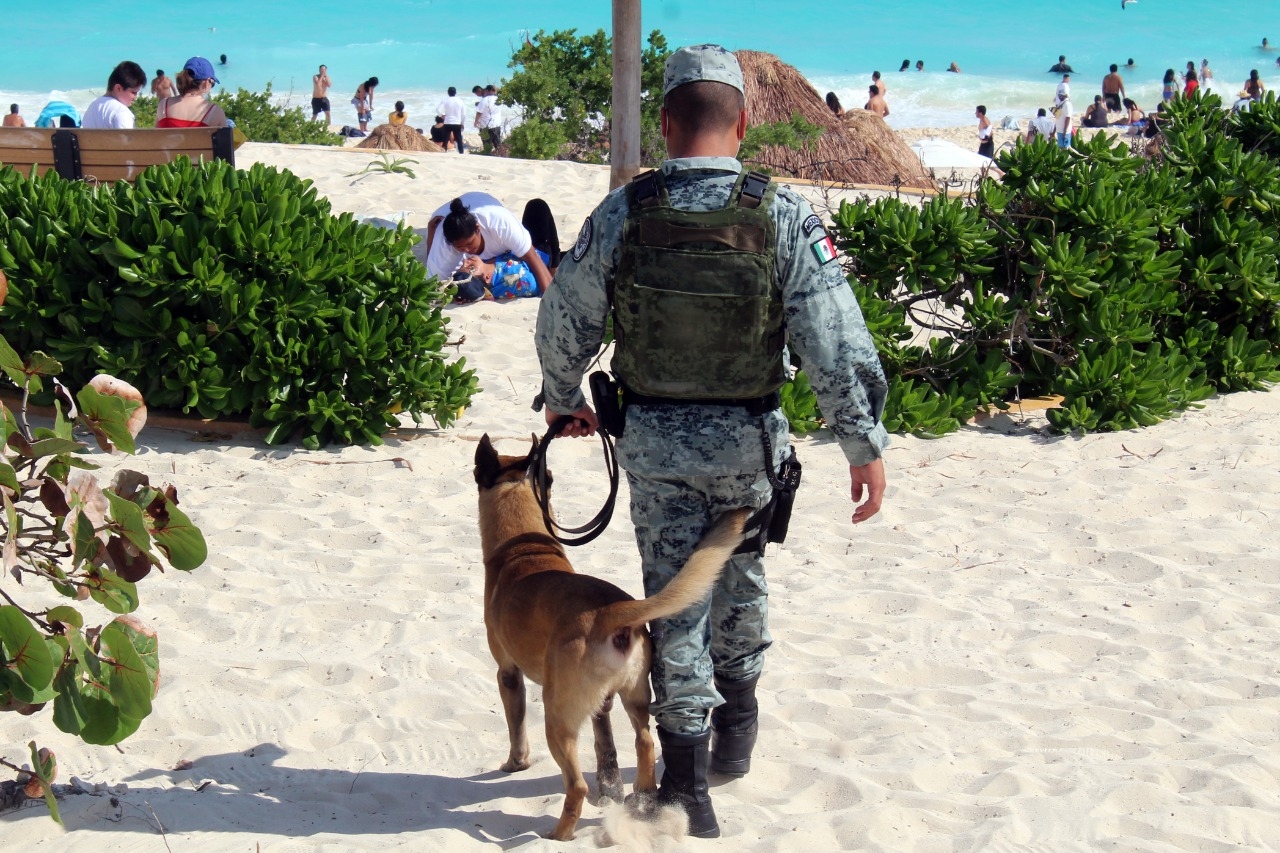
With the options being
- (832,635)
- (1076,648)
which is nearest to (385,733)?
(832,635)

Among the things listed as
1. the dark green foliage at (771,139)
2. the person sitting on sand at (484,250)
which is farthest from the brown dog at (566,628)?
the dark green foliage at (771,139)

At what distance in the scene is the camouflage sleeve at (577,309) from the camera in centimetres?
299

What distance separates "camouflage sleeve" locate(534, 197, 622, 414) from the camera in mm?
2992

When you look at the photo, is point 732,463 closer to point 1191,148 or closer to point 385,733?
point 385,733

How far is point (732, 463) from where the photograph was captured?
9.95 feet

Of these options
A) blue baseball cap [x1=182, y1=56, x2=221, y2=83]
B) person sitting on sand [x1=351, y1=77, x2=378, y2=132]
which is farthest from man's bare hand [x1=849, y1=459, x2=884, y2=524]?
person sitting on sand [x1=351, y1=77, x2=378, y2=132]

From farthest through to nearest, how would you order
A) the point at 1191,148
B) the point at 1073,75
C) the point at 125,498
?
the point at 1073,75, the point at 1191,148, the point at 125,498

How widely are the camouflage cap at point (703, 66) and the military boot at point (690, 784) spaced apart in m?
1.72

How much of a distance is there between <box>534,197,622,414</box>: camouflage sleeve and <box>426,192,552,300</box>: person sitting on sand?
5.10 meters

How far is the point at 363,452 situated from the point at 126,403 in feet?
11.4

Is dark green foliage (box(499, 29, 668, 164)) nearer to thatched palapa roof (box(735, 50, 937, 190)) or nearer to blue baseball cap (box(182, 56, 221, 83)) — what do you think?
thatched palapa roof (box(735, 50, 937, 190))

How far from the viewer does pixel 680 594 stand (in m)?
2.83

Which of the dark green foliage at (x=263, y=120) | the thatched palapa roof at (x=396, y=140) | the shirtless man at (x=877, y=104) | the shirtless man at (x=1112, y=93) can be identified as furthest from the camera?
the shirtless man at (x=1112, y=93)

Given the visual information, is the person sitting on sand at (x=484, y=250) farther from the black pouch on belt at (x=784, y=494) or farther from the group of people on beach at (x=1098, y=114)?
the group of people on beach at (x=1098, y=114)
